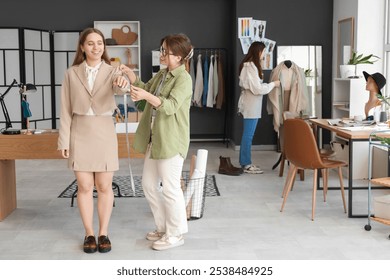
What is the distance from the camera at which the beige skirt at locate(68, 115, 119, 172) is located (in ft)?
13.6

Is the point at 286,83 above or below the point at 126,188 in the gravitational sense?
above

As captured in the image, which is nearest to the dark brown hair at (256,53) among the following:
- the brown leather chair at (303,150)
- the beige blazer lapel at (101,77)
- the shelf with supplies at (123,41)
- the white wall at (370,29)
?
the white wall at (370,29)

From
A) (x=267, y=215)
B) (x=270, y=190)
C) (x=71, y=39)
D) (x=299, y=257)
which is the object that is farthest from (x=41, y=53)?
(x=299, y=257)

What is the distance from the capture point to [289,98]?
7.98 metres

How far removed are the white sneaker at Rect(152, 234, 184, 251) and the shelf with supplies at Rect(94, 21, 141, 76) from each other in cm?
588

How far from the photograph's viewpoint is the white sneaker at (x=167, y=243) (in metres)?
4.30

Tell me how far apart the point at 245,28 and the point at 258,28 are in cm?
20

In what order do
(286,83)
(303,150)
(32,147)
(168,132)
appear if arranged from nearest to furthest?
(168,132) < (32,147) < (303,150) < (286,83)

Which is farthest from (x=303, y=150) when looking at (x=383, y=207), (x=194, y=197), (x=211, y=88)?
(x=211, y=88)

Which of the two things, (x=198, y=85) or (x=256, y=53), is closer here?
(x=256, y=53)

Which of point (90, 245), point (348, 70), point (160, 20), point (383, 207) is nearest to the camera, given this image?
point (90, 245)

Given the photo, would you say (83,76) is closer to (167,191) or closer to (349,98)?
(167,191)

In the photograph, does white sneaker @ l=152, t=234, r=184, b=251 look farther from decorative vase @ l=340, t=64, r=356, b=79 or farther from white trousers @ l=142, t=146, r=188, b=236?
decorative vase @ l=340, t=64, r=356, b=79
